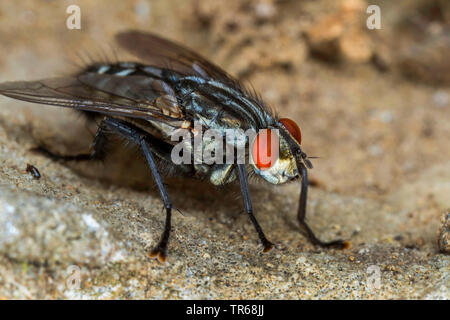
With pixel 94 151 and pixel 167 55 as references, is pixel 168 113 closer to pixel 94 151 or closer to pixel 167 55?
pixel 94 151

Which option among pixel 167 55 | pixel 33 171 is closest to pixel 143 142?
pixel 33 171

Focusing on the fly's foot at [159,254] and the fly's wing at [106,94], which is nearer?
the fly's foot at [159,254]

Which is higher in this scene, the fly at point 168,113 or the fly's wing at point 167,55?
the fly's wing at point 167,55

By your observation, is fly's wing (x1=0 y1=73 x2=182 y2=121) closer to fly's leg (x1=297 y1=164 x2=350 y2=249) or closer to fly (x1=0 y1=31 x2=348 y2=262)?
fly (x1=0 y1=31 x2=348 y2=262)

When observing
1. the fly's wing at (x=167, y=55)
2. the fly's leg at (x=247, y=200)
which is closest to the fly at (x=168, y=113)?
the fly's leg at (x=247, y=200)

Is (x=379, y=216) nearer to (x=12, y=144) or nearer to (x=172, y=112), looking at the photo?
(x=172, y=112)

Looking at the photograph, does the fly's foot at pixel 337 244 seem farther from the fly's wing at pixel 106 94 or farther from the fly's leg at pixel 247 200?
the fly's wing at pixel 106 94
